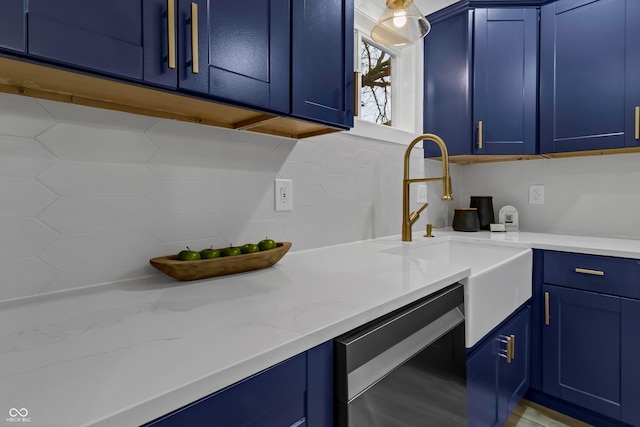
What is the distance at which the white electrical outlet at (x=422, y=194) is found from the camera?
2.27 meters

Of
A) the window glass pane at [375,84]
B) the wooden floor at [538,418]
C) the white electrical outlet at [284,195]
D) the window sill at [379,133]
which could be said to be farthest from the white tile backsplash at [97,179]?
the wooden floor at [538,418]

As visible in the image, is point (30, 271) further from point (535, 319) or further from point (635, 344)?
point (635, 344)

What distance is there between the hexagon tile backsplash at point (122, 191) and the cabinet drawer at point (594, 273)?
1281mm

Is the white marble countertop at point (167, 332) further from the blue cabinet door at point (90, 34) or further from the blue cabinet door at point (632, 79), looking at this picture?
the blue cabinet door at point (632, 79)

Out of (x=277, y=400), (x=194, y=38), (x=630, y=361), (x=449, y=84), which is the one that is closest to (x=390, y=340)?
(x=277, y=400)

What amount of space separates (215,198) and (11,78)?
0.62 m

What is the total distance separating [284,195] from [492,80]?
1.60 m

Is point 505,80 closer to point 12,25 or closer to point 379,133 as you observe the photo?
point 379,133

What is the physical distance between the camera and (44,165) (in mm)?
898

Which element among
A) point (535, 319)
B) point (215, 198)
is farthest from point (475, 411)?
point (215, 198)

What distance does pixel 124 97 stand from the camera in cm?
94

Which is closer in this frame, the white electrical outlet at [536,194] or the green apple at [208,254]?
the green apple at [208,254]

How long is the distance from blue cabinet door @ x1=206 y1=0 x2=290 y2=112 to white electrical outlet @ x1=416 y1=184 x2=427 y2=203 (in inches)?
56.2

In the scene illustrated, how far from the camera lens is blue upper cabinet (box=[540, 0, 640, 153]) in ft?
5.88
